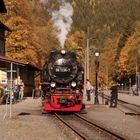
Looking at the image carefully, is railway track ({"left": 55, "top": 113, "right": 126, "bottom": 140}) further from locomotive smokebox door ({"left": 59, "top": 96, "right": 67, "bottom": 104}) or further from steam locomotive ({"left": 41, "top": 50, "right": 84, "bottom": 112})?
steam locomotive ({"left": 41, "top": 50, "right": 84, "bottom": 112})

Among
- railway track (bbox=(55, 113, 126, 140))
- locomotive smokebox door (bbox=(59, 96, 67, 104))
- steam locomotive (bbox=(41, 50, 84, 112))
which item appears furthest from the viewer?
steam locomotive (bbox=(41, 50, 84, 112))

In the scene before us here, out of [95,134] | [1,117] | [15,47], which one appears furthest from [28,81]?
[95,134]

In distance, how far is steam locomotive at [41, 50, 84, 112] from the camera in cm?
2700

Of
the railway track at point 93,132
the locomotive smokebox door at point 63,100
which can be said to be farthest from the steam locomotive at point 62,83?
the railway track at point 93,132

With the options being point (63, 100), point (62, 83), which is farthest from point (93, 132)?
point (62, 83)

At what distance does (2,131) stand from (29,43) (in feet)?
121

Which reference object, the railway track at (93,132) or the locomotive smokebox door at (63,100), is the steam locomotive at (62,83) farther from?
the railway track at (93,132)

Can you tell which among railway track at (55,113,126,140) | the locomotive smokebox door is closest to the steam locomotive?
the locomotive smokebox door

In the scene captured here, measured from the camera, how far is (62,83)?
2756 cm

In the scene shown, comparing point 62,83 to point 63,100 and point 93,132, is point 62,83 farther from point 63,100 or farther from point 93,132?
point 93,132

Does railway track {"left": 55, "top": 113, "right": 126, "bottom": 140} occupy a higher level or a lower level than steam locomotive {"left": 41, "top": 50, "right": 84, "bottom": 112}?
lower

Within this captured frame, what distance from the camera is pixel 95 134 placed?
16.8m

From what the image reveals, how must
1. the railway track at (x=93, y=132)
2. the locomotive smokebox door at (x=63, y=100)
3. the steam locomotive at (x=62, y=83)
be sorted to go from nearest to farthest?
the railway track at (x=93, y=132), the locomotive smokebox door at (x=63, y=100), the steam locomotive at (x=62, y=83)

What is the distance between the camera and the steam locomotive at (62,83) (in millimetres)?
27000
